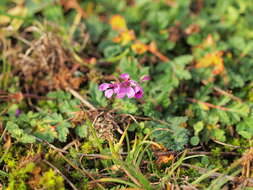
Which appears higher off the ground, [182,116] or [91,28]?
[91,28]

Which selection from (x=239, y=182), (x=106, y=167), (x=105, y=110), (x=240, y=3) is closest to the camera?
(x=239, y=182)

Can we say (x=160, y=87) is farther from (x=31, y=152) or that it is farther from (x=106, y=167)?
(x=31, y=152)

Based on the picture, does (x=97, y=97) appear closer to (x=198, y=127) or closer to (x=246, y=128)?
(x=198, y=127)

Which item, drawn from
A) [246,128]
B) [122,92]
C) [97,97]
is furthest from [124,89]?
[246,128]

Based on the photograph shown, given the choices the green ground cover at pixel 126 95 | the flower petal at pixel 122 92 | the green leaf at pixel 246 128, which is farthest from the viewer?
the green leaf at pixel 246 128

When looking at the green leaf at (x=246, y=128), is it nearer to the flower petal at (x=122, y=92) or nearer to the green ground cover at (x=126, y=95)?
the green ground cover at (x=126, y=95)

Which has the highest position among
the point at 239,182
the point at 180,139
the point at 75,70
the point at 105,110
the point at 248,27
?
the point at 248,27

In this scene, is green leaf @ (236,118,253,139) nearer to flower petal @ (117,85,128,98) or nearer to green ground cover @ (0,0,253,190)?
green ground cover @ (0,0,253,190)

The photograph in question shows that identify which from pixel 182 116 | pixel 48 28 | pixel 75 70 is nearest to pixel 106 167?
pixel 182 116

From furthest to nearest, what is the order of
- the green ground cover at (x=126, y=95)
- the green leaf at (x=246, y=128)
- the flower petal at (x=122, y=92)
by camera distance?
1. the green leaf at (x=246, y=128)
2. the flower petal at (x=122, y=92)
3. the green ground cover at (x=126, y=95)

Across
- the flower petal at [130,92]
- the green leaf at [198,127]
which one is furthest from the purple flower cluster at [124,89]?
the green leaf at [198,127]

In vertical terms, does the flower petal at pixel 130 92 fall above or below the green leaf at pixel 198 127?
above
